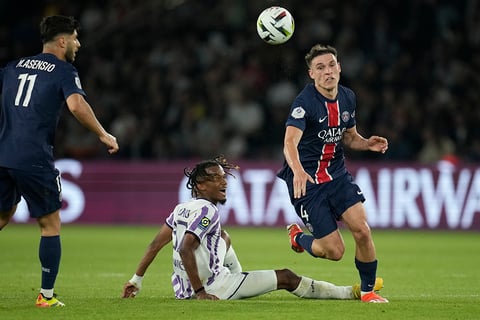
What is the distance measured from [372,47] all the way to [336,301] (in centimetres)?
1319

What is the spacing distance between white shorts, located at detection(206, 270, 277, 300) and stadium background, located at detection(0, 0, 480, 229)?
34.8ft

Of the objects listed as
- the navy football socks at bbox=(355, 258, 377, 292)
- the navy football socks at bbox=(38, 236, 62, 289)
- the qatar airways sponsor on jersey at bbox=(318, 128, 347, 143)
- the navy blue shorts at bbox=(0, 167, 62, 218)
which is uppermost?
the qatar airways sponsor on jersey at bbox=(318, 128, 347, 143)

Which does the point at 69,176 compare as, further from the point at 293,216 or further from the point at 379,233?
the point at 379,233

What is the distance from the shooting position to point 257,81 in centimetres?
2145

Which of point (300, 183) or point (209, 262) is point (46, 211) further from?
point (300, 183)

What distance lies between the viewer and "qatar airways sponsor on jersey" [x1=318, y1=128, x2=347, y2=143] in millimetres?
9242

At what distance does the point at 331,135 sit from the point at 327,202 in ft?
2.05

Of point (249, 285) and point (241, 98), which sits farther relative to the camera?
point (241, 98)

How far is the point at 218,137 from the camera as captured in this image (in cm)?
2066

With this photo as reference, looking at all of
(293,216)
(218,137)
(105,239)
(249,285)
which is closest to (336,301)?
(249,285)

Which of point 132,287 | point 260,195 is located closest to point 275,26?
point 132,287

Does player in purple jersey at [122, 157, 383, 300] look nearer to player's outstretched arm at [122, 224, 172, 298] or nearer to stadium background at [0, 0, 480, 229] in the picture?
player's outstretched arm at [122, 224, 172, 298]

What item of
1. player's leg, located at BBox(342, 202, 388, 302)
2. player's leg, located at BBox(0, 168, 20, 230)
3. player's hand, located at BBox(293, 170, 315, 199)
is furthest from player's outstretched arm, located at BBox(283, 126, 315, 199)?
player's leg, located at BBox(0, 168, 20, 230)

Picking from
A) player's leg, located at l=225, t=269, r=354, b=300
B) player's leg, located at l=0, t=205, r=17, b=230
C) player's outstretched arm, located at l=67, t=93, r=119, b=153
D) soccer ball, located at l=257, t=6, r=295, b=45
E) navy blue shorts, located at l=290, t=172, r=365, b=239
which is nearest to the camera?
player's outstretched arm, located at l=67, t=93, r=119, b=153
